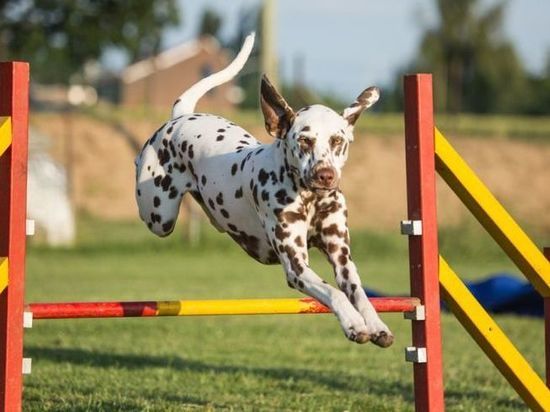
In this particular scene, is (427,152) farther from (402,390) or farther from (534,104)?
(534,104)

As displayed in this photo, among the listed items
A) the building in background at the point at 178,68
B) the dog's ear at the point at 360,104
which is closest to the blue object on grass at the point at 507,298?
the dog's ear at the point at 360,104

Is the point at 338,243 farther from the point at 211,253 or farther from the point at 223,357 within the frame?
the point at 211,253

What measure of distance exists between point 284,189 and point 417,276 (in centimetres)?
71

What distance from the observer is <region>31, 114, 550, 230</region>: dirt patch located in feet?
94.1

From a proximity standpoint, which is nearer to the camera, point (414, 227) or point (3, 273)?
point (3, 273)

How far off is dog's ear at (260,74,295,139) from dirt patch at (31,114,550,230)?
22.1 meters

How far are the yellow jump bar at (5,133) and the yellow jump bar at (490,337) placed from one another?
1.93 m

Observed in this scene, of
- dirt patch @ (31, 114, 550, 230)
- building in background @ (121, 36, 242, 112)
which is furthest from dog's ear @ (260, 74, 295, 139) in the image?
building in background @ (121, 36, 242, 112)

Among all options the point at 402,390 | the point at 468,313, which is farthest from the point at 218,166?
the point at 402,390

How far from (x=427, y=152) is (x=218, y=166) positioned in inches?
39.3

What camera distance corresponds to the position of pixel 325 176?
4.84 metres

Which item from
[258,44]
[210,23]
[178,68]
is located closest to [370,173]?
[258,44]

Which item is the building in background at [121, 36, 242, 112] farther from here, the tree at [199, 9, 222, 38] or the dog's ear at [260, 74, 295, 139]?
the dog's ear at [260, 74, 295, 139]

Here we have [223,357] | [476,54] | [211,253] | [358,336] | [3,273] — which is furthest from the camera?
[476,54]
